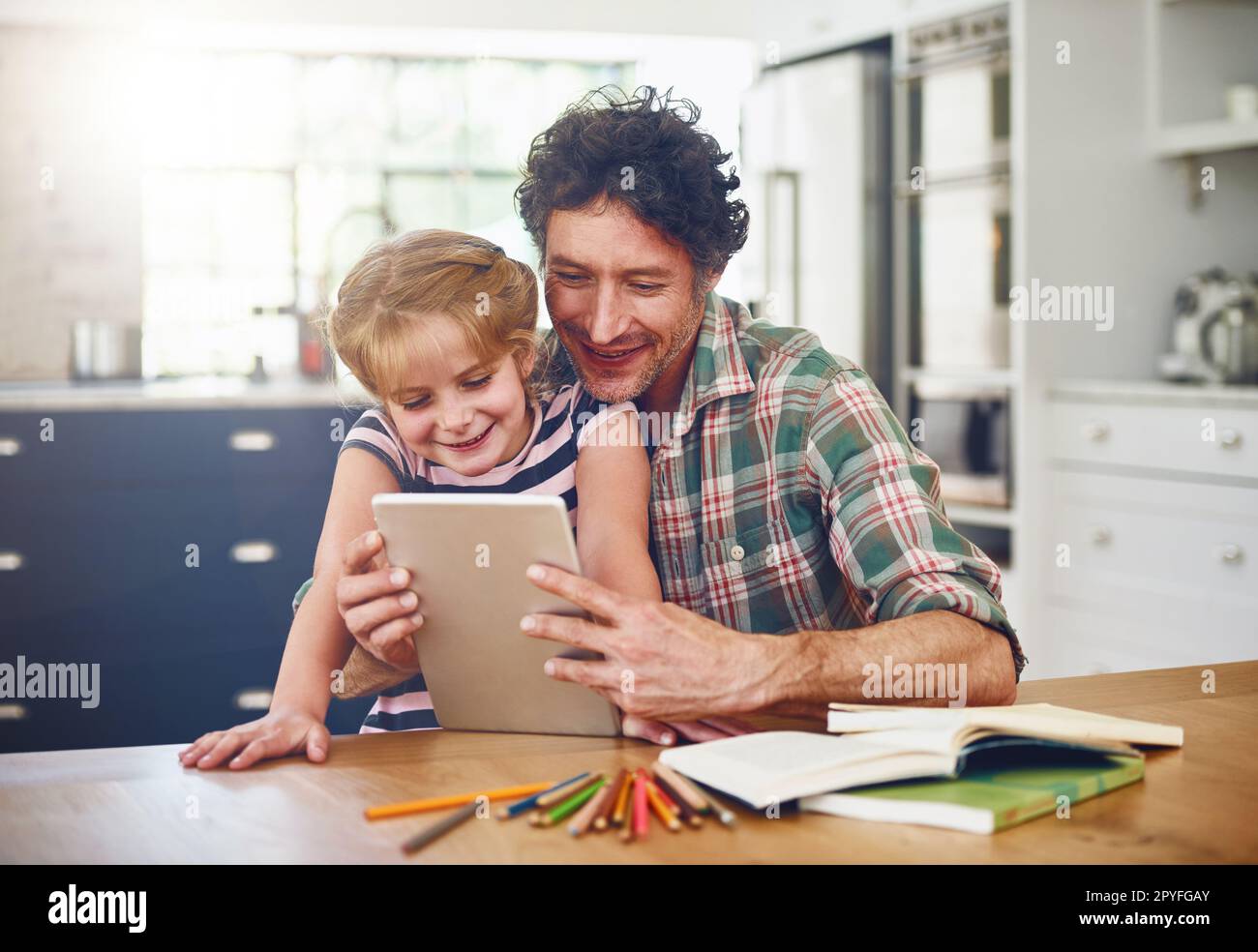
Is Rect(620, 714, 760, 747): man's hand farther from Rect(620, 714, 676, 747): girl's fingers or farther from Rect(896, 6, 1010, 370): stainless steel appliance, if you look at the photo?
Rect(896, 6, 1010, 370): stainless steel appliance

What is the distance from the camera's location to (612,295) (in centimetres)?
160

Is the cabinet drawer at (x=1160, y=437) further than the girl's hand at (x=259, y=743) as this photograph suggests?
Yes

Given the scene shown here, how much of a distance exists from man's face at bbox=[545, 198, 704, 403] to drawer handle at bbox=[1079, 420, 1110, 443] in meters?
2.30

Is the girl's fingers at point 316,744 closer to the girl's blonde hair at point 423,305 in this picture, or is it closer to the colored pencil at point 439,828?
the colored pencil at point 439,828

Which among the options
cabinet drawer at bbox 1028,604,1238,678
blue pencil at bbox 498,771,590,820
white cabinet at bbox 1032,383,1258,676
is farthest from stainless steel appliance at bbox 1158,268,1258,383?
blue pencil at bbox 498,771,590,820

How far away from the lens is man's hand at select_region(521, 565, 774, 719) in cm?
112

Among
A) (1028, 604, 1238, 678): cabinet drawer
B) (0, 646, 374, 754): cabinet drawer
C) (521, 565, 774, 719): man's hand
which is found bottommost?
(0, 646, 374, 754): cabinet drawer

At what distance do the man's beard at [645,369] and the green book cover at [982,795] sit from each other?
0.72 metres

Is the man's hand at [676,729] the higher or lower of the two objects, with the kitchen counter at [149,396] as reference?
lower

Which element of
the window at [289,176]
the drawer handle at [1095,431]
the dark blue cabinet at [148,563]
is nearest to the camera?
the dark blue cabinet at [148,563]

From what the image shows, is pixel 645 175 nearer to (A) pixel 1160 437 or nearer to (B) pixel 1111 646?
(A) pixel 1160 437

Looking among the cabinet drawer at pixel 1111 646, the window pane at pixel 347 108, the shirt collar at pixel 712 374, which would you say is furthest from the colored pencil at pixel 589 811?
the window pane at pixel 347 108

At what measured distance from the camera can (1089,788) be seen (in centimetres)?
99

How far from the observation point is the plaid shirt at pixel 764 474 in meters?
1.56
